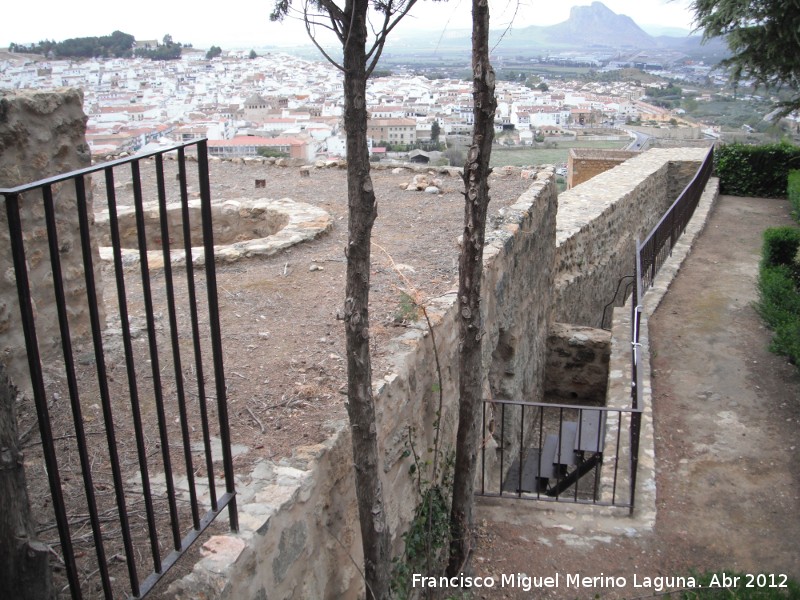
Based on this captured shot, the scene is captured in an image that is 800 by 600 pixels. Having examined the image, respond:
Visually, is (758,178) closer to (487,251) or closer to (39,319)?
(487,251)

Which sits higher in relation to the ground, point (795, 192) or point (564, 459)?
point (795, 192)

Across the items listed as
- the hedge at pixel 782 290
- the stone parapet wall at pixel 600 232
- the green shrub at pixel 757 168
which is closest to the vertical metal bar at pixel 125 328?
the hedge at pixel 782 290

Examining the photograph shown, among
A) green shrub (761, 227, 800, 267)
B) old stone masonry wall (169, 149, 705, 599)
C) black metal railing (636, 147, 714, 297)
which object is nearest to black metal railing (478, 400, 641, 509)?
old stone masonry wall (169, 149, 705, 599)

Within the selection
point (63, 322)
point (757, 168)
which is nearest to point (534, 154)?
point (757, 168)

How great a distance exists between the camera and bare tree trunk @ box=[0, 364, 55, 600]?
1839mm

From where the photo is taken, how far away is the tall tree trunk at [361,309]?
108 inches

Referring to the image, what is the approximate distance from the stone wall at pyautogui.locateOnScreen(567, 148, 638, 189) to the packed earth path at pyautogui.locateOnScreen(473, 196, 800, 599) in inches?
489

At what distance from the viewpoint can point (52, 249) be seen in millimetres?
1903

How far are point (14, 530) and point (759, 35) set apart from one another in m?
13.2

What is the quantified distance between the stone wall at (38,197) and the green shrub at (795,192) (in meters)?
13.9

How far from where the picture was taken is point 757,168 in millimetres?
17641

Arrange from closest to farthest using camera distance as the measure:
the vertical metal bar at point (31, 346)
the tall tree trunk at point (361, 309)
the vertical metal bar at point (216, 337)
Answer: the vertical metal bar at point (31, 346) < the vertical metal bar at point (216, 337) < the tall tree trunk at point (361, 309)

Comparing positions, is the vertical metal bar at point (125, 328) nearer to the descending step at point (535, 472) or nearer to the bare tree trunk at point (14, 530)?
the bare tree trunk at point (14, 530)

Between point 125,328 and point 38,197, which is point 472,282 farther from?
point 38,197
